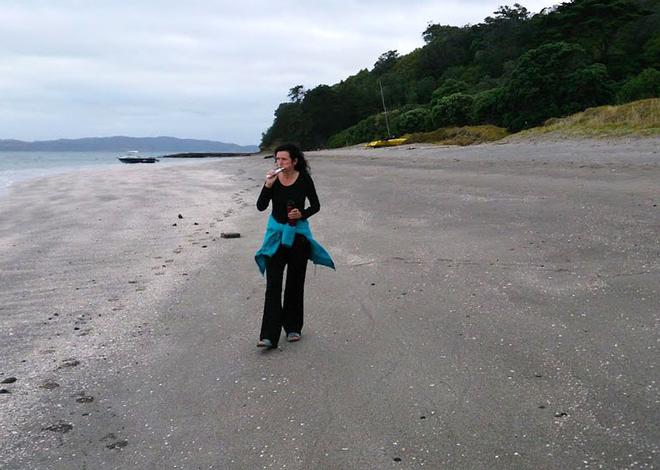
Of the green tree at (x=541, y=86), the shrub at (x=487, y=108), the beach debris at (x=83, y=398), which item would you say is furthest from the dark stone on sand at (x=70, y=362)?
the shrub at (x=487, y=108)

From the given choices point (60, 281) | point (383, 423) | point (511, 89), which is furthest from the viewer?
point (511, 89)

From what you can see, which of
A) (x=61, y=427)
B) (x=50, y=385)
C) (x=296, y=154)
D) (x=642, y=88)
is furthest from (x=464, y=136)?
(x=61, y=427)

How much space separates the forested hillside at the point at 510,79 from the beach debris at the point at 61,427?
121 feet

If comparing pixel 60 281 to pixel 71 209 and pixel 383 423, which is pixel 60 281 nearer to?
pixel 383 423

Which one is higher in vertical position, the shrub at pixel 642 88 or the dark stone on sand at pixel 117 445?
the shrub at pixel 642 88

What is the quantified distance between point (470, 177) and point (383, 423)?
11.8m

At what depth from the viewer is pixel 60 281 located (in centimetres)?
686

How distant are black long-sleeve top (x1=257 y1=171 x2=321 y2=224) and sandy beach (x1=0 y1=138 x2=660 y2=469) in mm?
1020

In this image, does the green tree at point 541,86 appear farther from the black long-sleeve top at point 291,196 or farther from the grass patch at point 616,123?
the black long-sleeve top at point 291,196

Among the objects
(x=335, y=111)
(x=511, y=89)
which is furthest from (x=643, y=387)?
(x=335, y=111)

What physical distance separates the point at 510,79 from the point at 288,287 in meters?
42.9

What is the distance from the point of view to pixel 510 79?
43438mm

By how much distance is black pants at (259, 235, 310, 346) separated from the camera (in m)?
4.59

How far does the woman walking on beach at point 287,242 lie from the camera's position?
4.57m
